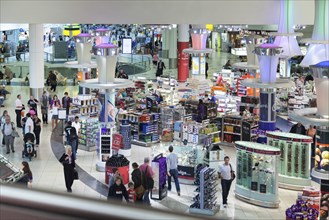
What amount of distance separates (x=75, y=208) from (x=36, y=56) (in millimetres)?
24457

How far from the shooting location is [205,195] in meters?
12.0

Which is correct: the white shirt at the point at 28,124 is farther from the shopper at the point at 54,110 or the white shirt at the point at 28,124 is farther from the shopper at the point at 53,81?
the shopper at the point at 53,81

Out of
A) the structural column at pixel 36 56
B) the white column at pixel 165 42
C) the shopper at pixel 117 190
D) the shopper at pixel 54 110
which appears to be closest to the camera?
the shopper at pixel 117 190

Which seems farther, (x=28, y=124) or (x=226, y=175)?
(x=28, y=124)

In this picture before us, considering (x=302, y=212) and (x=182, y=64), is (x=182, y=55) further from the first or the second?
(x=302, y=212)

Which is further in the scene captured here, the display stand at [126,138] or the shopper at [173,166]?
the display stand at [126,138]

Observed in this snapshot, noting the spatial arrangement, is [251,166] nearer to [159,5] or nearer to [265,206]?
[265,206]

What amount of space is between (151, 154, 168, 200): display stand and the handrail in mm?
11903

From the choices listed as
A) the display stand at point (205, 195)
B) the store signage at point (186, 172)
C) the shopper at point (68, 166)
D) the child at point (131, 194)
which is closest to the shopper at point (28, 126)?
the shopper at point (68, 166)

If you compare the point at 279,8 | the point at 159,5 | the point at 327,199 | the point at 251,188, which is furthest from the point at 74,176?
the point at 279,8

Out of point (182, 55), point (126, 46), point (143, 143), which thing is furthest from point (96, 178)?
point (126, 46)

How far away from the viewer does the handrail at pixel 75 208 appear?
116 centimetres

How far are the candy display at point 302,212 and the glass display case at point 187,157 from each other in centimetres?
397

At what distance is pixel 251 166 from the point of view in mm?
12977
